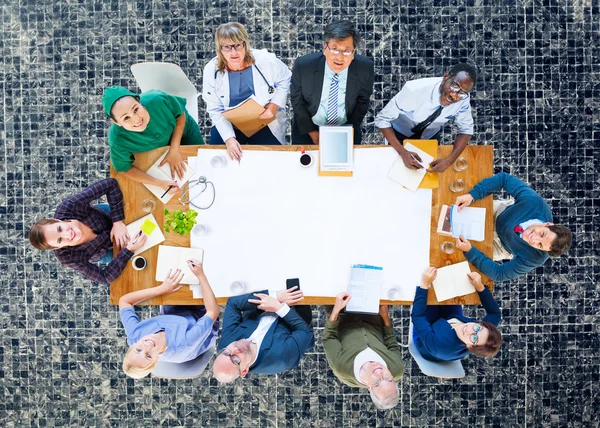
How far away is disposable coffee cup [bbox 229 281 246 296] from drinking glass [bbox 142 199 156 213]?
60cm

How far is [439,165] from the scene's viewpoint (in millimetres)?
2605

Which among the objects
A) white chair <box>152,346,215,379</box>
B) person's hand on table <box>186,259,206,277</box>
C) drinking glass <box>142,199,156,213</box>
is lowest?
white chair <box>152,346,215,379</box>

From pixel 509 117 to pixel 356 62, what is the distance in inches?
57.2

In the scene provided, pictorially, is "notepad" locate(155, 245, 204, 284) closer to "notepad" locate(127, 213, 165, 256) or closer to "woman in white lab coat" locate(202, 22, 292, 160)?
"notepad" locate(127, 213, 165, 256)

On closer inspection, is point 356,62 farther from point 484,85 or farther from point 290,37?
point 484,85

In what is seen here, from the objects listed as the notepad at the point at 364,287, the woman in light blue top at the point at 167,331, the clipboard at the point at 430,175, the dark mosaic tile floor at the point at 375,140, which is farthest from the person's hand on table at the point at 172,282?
the clipboard at the point at 430,175

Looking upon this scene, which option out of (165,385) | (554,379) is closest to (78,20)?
(165,385)

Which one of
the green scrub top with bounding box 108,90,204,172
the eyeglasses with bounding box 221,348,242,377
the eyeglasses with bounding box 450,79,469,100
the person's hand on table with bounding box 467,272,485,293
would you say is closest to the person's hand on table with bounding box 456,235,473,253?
the person's hand on table with bounding box 467,272,485,293

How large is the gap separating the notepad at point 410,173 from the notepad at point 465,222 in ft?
0.67

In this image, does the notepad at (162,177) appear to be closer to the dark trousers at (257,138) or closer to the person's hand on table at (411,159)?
the dark trousers at (257,138)

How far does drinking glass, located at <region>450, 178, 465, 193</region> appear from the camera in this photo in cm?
264

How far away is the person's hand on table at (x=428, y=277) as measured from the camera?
258cm

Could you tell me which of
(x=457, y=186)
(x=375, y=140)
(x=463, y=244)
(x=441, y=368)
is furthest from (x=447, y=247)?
(x=375, y=140)

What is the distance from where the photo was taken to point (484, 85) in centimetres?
338
